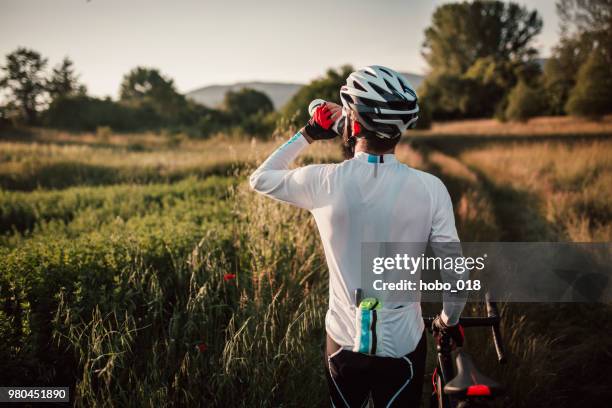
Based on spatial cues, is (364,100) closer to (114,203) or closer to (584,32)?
(114,203)

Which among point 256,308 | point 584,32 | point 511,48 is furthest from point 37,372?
point 511,48

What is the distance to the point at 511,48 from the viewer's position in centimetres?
6800

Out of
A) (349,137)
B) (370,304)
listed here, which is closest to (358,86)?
(349,137)

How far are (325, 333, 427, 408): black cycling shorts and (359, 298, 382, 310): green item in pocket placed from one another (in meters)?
0.26

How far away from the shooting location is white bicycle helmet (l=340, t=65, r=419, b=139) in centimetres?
161

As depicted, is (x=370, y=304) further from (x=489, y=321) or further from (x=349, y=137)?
(x=489, y=321)

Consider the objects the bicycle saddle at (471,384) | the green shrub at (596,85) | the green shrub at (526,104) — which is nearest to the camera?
the bicycle saddle at (471,384)

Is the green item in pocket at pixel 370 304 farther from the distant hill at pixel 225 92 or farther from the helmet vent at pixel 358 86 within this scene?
the distant hill at pixel 225 92

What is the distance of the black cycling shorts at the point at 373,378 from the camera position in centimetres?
169

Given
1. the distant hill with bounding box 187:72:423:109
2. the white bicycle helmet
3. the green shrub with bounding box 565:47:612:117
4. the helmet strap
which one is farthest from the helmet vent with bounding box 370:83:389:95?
the distant hill with bounding box 187:72:423:109

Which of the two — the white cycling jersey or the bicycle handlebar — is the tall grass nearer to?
the bicycle handlebar

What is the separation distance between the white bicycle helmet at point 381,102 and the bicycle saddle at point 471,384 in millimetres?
1014

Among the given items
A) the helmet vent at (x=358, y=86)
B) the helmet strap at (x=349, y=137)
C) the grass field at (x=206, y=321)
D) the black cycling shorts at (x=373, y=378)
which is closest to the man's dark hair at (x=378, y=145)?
the helmet strap at (x=349, y=137)

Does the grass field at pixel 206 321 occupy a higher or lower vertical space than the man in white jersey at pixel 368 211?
lower
